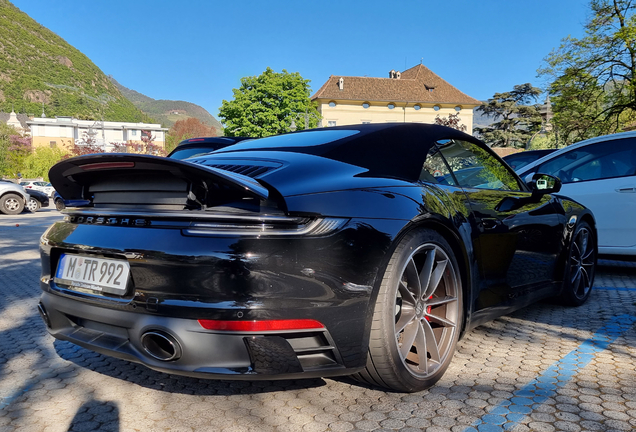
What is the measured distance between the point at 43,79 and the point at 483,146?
167 meters

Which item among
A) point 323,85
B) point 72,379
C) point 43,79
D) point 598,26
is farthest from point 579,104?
point 43,79

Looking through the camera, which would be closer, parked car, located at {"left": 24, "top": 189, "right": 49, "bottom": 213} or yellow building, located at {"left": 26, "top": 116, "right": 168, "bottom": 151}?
parked car, located at {"left": 24, "top": 189, "right": 49, "bottom": 213}

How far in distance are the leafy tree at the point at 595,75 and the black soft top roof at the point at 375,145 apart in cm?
2290

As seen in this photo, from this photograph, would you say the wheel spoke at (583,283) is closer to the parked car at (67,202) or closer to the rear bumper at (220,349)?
the rear bumper at (220,349)

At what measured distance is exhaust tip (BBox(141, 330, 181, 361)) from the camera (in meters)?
1.97

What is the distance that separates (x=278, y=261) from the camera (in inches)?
76.2

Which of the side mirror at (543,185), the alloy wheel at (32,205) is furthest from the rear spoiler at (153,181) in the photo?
the alloy wheel at (32,205)

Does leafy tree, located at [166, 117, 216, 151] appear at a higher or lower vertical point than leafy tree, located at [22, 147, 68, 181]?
higher

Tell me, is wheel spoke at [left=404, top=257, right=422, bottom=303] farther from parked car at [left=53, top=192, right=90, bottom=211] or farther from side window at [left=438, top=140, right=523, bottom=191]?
parked car at [left=53, top=192, right=90, bottom=211]

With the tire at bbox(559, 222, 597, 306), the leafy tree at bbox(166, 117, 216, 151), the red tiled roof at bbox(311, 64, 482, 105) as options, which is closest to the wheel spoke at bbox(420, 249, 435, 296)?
the tire at bbox(559, 222, 597, 306)

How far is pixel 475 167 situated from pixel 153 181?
2.09 meters

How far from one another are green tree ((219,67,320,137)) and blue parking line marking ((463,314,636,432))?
4676 cm

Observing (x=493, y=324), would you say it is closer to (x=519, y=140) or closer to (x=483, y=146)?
(x=483, y=146)

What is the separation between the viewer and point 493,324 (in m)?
3.77
